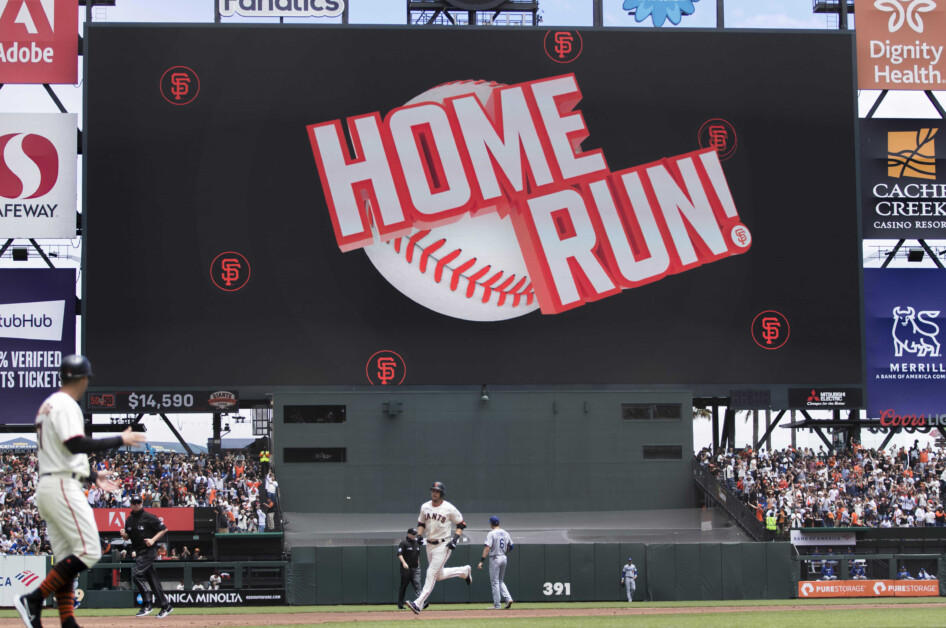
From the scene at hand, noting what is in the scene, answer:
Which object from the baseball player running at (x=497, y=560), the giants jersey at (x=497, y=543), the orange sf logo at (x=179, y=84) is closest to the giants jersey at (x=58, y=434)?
the baseball player running at (x=497, y=560)

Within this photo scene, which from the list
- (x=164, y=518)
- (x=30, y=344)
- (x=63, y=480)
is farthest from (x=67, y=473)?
(x=30, y=344)

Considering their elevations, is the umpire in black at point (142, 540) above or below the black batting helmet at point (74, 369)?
below

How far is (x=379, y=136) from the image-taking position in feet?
88.3

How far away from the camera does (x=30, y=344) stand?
27.2 meters

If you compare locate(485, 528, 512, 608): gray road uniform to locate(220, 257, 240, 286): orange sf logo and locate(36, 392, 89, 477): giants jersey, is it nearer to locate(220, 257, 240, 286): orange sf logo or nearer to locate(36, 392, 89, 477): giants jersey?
locate(36, 392, 89, 477): giants jersey

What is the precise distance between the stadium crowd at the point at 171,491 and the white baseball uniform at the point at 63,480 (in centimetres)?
1688

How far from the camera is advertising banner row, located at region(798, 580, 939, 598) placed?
19.3 m

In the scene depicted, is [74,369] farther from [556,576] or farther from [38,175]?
[38,175]

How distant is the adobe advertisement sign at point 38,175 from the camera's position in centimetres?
2739

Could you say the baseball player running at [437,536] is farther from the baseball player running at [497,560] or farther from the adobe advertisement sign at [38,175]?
the adobe advertisement sign at [38,175]

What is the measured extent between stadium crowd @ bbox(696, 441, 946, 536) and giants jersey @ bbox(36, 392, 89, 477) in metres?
19.7

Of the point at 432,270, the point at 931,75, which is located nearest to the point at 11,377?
the point at 432,270

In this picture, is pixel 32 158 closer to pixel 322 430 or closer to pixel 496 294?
pixel 322 430

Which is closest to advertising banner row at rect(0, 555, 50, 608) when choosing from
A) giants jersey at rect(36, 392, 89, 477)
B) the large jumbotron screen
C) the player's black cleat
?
the large jumbotron screen
